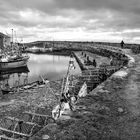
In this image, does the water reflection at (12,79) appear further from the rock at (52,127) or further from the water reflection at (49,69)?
the rock at (52,127)

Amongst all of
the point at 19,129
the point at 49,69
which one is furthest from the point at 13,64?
the point at 19,129

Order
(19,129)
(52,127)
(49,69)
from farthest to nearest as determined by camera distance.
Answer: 1. (49,69)
2. (19,129)
3. (52,127)

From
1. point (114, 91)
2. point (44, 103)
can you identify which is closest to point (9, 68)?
point (44, 103)

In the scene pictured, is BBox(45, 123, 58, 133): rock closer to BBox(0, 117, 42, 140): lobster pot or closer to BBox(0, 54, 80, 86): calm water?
BBox(0, 117, 42, 140): lobster pot

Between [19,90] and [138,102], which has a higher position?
[138,102]

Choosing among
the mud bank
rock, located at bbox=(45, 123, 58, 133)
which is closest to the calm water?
the mud bank

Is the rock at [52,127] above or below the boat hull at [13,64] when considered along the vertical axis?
above

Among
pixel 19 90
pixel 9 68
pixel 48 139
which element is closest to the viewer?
pixel 48 139

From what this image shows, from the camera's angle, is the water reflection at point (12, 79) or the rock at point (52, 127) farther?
the water reflection at point (12, 79)

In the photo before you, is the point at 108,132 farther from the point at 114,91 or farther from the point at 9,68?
the point at 9,68

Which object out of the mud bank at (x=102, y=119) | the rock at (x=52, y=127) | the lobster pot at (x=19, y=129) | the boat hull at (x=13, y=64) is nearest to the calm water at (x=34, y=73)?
the boat hull at (x=13, y=64)

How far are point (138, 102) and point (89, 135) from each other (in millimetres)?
2962

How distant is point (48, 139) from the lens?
389 cm

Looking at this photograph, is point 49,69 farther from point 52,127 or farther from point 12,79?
point 52,127
